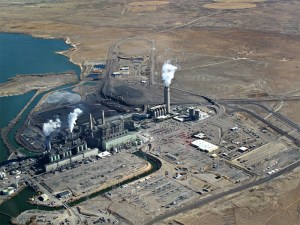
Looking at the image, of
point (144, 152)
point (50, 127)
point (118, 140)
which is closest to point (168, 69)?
point (118, 140)

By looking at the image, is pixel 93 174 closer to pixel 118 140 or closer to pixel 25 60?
pixel 118 140

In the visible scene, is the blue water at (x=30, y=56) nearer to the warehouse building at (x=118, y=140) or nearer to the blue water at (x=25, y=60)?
the blue water at (x=25, y=60)

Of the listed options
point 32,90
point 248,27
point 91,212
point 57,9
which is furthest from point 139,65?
point 57,9

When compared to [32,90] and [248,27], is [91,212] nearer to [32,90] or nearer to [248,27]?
[32,90]

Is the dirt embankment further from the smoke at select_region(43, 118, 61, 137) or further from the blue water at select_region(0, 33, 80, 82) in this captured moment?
the smoke at select_region(43, 118, 61, 137)

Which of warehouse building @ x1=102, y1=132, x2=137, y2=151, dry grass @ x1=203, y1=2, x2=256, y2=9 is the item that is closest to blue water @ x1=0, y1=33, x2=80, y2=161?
warehouse building @ x1=102, y1=132, x2=137, y2=151

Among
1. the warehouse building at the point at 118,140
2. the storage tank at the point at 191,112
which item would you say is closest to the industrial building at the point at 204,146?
the warehouse building at the point at 118,140
